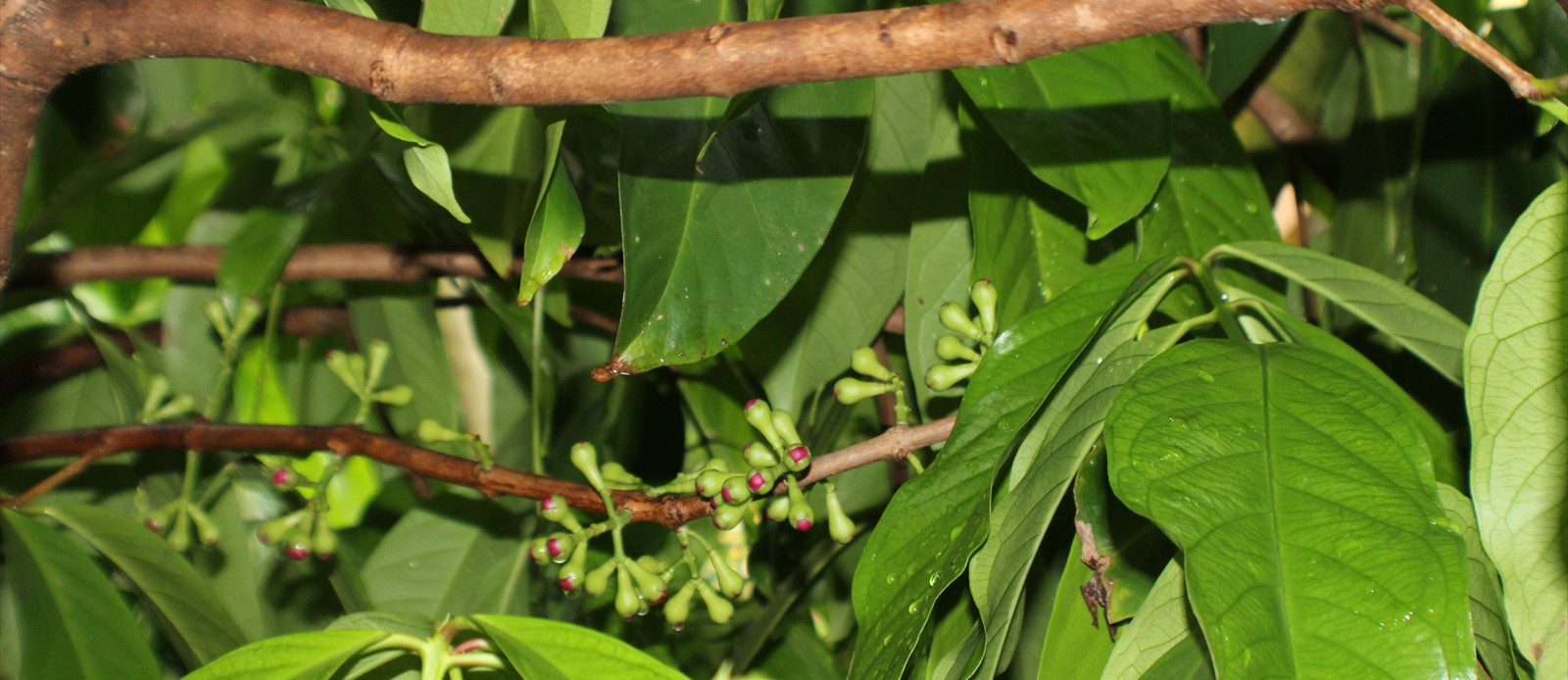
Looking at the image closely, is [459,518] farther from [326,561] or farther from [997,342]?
[997,342]

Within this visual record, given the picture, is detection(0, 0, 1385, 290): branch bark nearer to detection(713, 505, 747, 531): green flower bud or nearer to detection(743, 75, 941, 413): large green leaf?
detection(713, 505, 747, 531): green flower bud

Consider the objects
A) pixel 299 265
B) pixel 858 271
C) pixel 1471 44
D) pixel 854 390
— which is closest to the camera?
pixel 1471 44

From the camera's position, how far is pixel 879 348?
0.91m

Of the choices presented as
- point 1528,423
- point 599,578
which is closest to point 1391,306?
point 1528,423

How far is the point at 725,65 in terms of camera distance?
1.29 ft

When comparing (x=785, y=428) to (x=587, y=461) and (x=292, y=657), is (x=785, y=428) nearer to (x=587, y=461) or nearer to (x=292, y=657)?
(x=587, y=461)

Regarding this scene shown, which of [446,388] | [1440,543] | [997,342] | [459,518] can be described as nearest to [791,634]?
[459,518]

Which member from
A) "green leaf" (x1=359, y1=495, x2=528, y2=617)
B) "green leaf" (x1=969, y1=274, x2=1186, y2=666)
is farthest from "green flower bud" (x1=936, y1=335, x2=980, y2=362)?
"green leaf" (x1=359, y1=495, x2=528, y2=617)

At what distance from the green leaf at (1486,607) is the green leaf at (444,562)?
750 millimetres

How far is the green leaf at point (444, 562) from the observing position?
0.97 m

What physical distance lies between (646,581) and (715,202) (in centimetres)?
24

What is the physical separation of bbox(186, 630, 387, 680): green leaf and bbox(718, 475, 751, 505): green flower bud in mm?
207

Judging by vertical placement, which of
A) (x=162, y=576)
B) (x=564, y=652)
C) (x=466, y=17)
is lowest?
(x=162, y=576)

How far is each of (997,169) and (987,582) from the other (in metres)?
0.32
